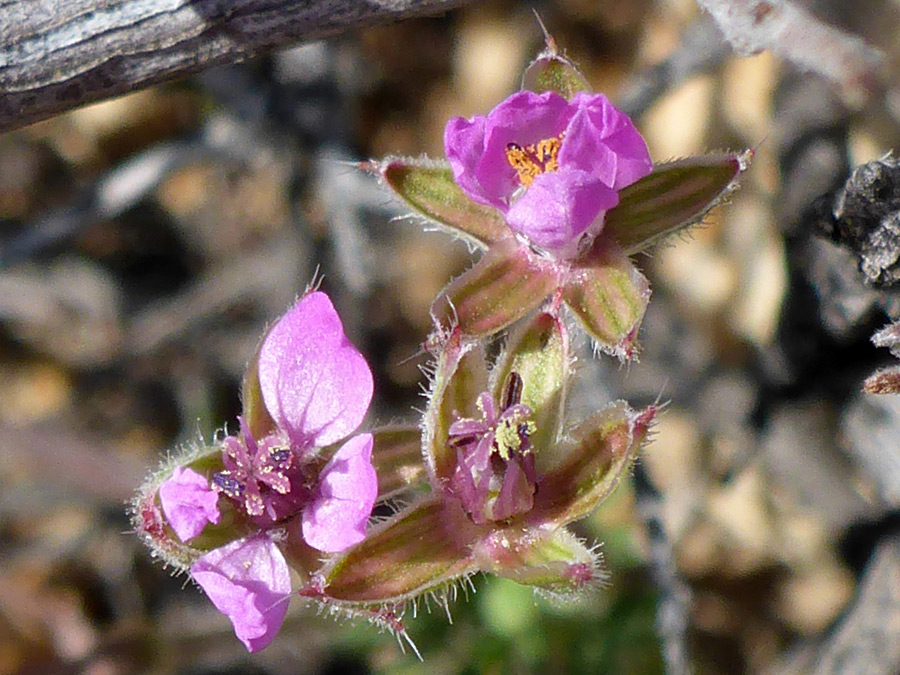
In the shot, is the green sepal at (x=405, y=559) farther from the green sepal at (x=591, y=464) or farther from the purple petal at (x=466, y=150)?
the purple petal at (x=466, y=150)

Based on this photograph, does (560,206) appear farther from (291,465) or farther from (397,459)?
(291,465)

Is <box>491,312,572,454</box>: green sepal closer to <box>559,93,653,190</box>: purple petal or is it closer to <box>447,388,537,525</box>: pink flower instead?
<box>447,388,537,525</box>: pink flower

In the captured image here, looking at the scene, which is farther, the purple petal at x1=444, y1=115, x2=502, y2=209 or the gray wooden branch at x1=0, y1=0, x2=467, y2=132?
the purple petal at x1=444, y1=115, x2=502, y2=209

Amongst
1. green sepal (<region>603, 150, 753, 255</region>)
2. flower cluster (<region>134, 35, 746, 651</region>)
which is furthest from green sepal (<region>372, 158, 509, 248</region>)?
green sepal (<region>603, 150, 753, 255</region>)

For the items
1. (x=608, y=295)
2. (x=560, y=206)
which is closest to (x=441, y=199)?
(x=560, y=206)

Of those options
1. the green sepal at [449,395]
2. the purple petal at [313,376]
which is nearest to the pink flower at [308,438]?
the purple petal at [313,376]
